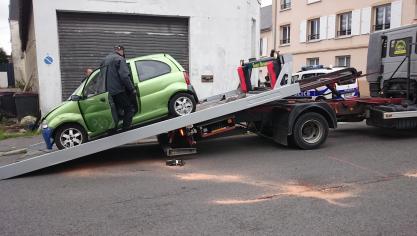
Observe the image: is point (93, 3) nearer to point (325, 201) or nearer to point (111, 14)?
point (111, 14)

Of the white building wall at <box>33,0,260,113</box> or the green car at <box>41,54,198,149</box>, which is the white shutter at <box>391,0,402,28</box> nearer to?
the white building wall at <box>33,0,260,113</box>

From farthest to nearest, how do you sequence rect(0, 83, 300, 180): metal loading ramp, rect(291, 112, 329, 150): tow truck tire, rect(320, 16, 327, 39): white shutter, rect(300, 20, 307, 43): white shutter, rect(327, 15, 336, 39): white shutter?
rect(300, 20, 307, 43): white shutter < rect(320, 16, 327, 39): white shutter < rect(327, 15, 336, 39): white shutter < rect(291, 112, 329, 150): tow truck tire < rect(0, 83, 300, 180): metal loading ramp

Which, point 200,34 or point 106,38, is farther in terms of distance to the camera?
point 200,34

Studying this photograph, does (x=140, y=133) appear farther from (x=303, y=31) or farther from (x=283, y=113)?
(x=303, y=31)

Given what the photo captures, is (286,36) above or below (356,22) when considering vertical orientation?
below

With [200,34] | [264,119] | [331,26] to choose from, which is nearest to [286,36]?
[331,26]

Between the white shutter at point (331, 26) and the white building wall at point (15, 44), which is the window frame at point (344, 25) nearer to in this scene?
the white shutter at point (331, 26)

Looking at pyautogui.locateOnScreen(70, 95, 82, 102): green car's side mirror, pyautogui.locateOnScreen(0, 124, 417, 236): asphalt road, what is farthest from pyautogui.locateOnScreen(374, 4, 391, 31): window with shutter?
pyautogui.locateOnScreen(70, 95, 82, 102): green car's side mirror

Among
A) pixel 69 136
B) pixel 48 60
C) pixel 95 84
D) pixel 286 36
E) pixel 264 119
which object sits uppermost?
pixel 286 36

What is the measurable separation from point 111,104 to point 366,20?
2419 centimetres

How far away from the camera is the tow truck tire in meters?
8.27

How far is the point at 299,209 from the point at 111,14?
11199 millimetres

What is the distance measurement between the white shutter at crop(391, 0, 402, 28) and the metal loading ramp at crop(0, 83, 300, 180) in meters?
19.7

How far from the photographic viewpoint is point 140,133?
286 inches
